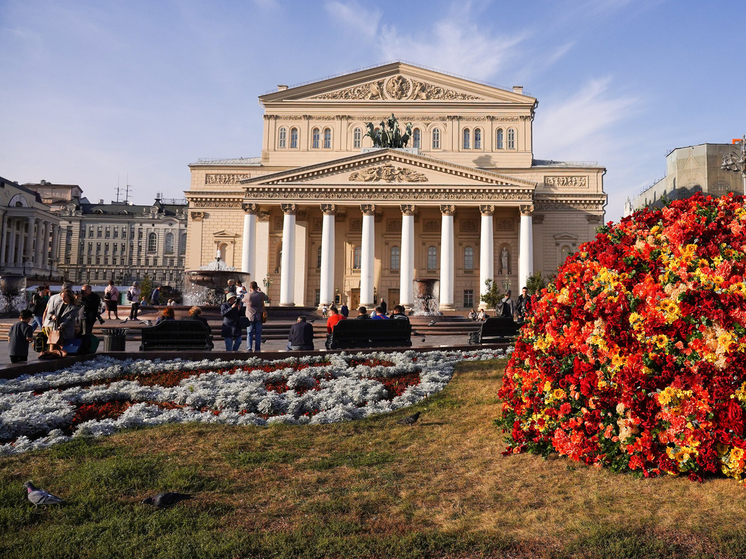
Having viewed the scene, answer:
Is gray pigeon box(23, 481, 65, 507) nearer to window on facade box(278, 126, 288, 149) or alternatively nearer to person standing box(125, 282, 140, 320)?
→ person standing box(125, 282, 140, 320)

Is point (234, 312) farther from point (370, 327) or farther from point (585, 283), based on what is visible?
point (585, 283)

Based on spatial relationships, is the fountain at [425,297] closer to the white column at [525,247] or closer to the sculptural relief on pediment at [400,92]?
the white column at [525,247]

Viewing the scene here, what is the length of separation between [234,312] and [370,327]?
3292 millimetres

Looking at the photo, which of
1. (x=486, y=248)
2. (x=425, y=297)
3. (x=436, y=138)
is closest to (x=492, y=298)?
(x=486, y=248)

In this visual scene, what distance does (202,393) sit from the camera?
7.83 meters

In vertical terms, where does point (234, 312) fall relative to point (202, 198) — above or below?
below

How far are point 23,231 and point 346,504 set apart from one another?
289 feet

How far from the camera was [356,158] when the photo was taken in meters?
38.6

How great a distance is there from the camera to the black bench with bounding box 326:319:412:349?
12.7 m

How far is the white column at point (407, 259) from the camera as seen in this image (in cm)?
3759

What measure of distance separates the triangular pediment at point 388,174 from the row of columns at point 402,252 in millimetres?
1589

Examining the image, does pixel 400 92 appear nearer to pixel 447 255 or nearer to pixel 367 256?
pixel 367 256

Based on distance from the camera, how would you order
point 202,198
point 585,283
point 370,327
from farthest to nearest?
point 202,198, point 370,327, point 585,283

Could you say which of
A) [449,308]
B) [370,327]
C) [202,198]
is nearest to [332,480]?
[370,327]
